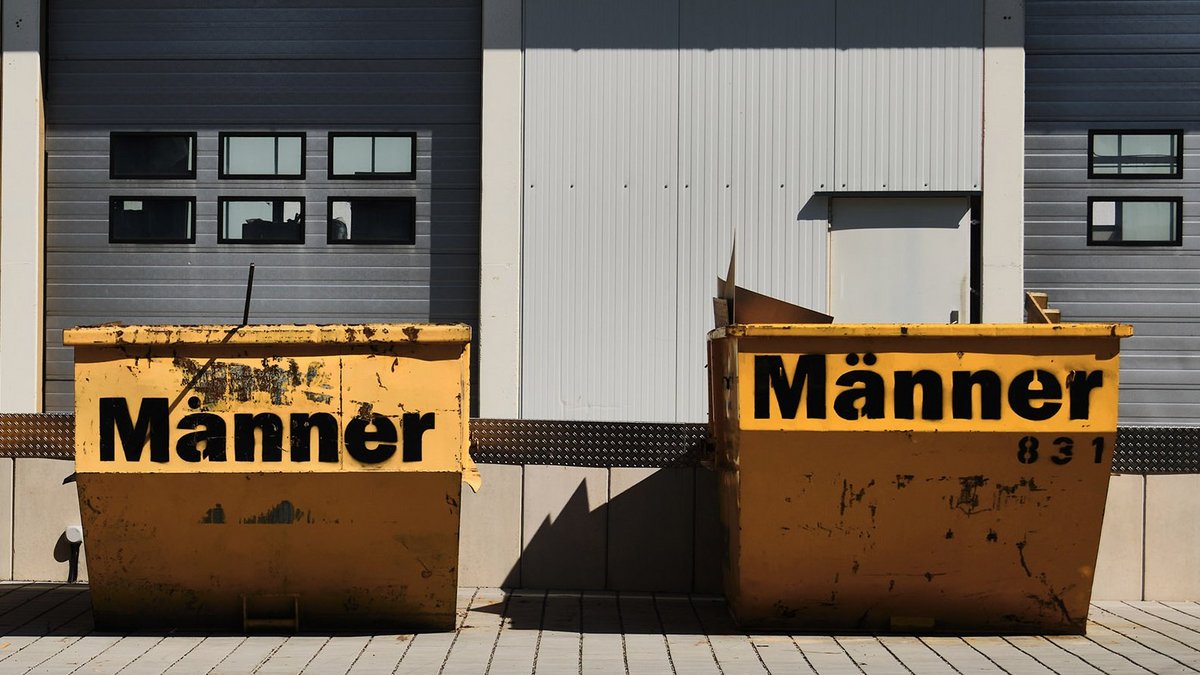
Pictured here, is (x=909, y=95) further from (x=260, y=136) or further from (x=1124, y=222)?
(x=260, y=136)

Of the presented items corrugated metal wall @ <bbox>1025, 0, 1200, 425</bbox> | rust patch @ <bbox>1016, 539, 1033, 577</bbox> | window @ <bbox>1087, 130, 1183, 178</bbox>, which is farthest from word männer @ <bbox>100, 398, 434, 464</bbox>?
window @ <bbox>1087, 130, 1183, 178</bbox>

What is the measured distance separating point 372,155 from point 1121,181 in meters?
6.65

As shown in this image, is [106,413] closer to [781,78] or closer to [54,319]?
[54,319]

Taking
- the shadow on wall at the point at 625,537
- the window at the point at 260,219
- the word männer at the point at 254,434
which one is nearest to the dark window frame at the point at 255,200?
the window at the point at 260,219

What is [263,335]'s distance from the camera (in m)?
6.70

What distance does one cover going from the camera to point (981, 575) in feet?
22.6

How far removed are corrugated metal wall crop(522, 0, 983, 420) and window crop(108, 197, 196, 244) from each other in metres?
3.10

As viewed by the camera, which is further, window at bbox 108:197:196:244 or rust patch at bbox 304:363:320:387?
window at bbox 108:197:196:244

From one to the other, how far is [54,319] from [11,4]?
2816 mm

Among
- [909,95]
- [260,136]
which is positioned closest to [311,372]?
[260,136]

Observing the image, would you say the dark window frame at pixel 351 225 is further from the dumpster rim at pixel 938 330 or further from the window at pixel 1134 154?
the window at pixel 1134 154

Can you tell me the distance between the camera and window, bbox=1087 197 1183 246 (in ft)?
35.8

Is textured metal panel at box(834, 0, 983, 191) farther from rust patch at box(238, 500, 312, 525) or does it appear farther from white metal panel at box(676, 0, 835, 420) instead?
rust patch at box(238, 500, 312, 525)

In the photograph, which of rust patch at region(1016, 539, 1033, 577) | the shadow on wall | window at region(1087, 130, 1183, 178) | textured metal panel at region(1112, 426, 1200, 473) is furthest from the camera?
window at region(1087, 130, 1183, 178)
